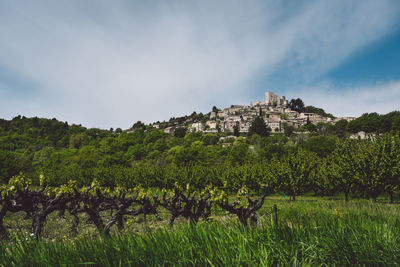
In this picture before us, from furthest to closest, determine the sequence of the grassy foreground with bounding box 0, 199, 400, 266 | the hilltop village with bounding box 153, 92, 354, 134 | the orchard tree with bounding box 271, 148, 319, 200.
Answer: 1. the hilltop village with bounding box 153, 92, 354, 134
2. the orchard tree with bounding box 271, 148, 319, 200
3. the grassy foreground with bounding box 0, 199, 400, 266

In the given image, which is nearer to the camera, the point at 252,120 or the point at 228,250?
the point at 228,250

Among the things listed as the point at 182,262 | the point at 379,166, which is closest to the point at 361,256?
the point at 182,262

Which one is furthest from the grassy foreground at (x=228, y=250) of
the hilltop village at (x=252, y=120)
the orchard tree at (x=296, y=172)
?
the hilltop village at (x=252, y=120)

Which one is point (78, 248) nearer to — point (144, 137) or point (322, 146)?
point (322, 146)

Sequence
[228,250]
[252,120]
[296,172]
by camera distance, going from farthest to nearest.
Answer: [252,120] → [296,172] → [228,250]

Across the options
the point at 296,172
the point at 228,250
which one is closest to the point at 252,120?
the point at 296,172

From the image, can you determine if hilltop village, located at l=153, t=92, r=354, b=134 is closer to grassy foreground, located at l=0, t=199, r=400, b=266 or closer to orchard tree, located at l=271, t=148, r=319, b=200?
orchard tree, located at l=271, t=148, r=319, b=200

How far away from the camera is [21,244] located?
2.48 meters

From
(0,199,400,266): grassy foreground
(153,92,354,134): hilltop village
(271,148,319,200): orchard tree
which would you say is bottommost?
(271,148,319,200): orchard tree

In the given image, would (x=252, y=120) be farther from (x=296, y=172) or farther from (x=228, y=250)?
(x=228, y=250)

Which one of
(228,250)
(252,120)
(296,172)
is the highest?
(252,120)

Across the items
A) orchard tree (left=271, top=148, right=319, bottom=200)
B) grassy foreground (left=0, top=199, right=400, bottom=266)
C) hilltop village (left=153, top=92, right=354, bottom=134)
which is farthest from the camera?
hilltop village (left=153, top=92, right=354, bottom=134)

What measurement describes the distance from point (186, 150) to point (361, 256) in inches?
2809

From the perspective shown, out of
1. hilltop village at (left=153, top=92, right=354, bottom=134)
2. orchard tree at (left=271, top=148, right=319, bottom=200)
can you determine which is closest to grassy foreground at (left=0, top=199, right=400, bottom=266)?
orchard tree at (left=271, top=148, right=319, bottom=200)
